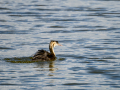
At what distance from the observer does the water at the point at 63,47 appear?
1244 cm

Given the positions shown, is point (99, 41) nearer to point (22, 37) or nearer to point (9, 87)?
point (22, 37)

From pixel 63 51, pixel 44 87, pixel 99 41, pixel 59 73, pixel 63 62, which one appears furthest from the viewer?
pixel 99 41

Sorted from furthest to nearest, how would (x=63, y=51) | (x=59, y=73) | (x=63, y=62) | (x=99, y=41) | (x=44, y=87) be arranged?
(x=99, y=41) → (x=63, y=51) → (x=63, y=62) → (x=59, y=73) → (x=44, y=87)

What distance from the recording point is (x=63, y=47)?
62.5ft

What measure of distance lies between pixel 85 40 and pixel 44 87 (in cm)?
899

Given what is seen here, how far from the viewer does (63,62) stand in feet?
50.9

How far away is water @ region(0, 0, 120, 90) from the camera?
12.4m

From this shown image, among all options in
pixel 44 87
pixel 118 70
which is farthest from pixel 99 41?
pixel 44 87

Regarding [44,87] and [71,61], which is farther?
[71,61]

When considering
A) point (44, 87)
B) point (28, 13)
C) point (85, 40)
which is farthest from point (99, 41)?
point (28, 13)

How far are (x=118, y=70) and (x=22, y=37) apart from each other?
845cm

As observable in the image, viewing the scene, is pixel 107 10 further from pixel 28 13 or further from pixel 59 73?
pixel 59 73

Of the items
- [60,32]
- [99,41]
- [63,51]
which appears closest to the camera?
[63,51]

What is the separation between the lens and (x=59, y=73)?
13.6 m
